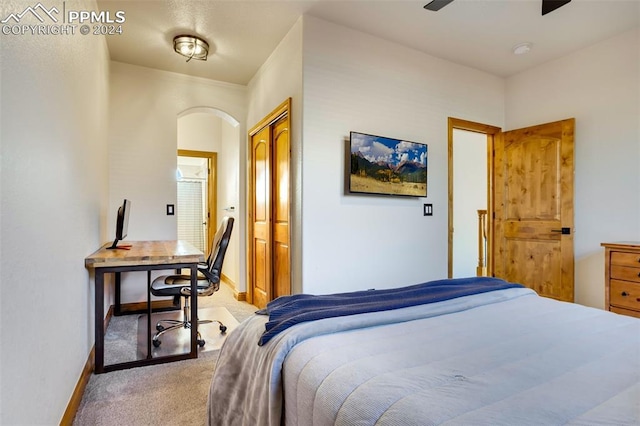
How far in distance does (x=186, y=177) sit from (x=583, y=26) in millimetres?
6896

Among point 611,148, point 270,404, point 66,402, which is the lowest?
point 66,402

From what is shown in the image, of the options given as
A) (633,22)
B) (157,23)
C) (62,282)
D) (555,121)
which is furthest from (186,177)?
(633,22)

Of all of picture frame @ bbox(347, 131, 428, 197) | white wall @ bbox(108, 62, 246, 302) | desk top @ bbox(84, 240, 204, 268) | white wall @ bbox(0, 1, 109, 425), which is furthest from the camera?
white wall @ bbox(108, 62, 246, 302)

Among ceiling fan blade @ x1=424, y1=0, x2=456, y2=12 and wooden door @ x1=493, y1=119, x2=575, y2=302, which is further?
wooden door @ x1=493, y1=119, x2=575, y2=302

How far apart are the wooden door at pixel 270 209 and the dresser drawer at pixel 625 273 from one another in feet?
8.91

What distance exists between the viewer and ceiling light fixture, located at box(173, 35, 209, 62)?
3.16 meters

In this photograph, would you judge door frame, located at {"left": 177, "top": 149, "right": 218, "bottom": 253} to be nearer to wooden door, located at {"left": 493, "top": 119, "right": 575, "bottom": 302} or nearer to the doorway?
the doorway

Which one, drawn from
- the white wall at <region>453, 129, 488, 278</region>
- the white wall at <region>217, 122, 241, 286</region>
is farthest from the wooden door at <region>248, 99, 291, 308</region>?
the white wall at <region>453, 129, 488, 278</region>

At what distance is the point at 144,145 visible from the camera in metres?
3.89

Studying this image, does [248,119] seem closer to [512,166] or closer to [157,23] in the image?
[157,23]

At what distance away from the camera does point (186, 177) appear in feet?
24.3

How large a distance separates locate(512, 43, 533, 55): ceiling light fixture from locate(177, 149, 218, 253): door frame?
4419mm

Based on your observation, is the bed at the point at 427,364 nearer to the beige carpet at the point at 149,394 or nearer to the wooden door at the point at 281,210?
the beige carpet at the point at 149,394

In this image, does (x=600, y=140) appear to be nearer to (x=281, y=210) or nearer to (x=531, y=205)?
(x=531, y=205)
